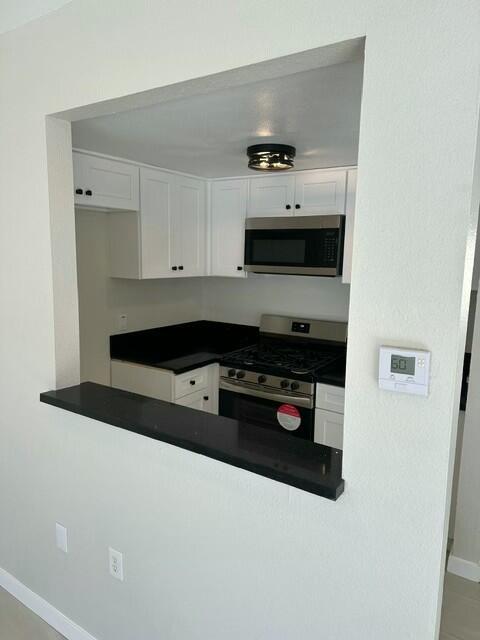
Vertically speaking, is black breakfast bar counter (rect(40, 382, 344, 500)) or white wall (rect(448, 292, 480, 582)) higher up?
black breakfast bar counter (rect(40, 382, 344, 500))

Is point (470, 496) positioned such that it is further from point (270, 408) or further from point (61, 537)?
point (61, 537)

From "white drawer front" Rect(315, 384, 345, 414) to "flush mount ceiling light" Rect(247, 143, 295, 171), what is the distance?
4.52 ft

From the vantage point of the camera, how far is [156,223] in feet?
10.4

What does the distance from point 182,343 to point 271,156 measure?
203 cm

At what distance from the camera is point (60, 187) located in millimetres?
1818

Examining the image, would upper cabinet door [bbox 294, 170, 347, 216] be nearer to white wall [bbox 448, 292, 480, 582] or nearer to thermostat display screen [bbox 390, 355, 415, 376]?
white wall [bbox 448, 292, 480, 582]

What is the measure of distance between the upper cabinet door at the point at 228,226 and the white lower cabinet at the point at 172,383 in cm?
79

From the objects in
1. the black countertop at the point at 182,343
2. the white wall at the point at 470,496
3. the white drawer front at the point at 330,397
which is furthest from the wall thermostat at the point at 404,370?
the black countertop at the point at 182,343

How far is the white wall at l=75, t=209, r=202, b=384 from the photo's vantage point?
10.0ft

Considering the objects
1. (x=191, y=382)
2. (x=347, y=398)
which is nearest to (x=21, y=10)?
(x=347, y=398)

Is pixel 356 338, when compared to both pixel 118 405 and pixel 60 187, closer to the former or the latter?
pixel 118 405

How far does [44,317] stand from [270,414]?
5.63 ft

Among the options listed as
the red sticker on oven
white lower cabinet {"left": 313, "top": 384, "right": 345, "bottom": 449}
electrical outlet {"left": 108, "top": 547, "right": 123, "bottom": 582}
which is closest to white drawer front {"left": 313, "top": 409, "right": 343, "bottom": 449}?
white lower cabinet {"left": 313, "top": 384, "right": 345, "bottom": 449}

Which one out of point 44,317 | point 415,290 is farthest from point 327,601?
point 44,317
